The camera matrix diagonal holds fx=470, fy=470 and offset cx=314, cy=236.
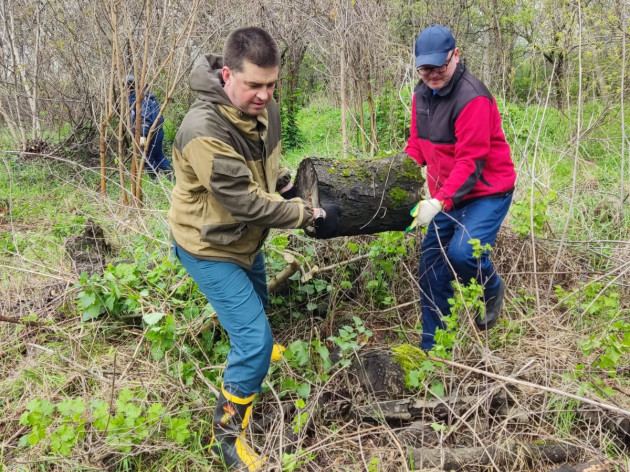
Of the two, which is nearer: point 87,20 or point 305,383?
point 305,383

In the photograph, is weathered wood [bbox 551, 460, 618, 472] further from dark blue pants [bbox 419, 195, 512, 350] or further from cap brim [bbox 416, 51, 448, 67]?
cap brim [bbox 416, 51, 448, 67]

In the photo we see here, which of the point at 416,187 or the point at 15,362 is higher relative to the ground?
the point at 416,187

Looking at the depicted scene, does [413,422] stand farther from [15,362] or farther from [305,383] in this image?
[15,362]

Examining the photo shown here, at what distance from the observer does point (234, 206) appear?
7.16 feet

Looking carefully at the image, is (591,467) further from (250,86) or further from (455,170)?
(250,86)

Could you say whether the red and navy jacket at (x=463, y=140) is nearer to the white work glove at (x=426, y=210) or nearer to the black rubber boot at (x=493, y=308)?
the white work glove at (x=426, y=210)

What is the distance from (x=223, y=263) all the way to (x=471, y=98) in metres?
1.68

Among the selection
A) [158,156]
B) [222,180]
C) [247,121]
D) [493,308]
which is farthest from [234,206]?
[158,156]

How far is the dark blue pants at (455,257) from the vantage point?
285cm

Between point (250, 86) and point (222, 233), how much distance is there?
0.71 meters

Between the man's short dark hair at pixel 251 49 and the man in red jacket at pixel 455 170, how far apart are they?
3.27ft

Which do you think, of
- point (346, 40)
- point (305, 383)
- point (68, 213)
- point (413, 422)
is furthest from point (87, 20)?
point (413, 422)

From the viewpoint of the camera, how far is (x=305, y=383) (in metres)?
2.68

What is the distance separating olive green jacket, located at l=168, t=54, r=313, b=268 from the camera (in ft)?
7.02
